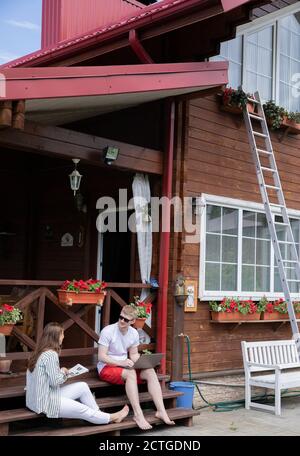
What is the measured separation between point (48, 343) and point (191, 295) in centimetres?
266

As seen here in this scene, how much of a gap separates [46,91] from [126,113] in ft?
9.56

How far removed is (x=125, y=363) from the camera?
20.3 feet

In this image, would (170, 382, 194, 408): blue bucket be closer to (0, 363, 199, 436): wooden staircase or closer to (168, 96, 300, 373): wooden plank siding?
(0, 363, 199, 436): wooden staircase

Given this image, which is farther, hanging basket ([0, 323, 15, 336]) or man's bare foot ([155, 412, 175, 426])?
man's bare foot ([155, 412, 175, 426])

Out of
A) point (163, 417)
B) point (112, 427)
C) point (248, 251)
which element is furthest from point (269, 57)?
point (112, 427)

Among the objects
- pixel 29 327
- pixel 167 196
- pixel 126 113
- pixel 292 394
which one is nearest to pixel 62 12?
pixel 126 113

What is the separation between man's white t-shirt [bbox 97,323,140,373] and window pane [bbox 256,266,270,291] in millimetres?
3010

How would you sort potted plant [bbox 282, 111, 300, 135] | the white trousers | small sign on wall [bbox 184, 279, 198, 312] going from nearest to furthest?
1. the white trousers
2. small sign on wall [bbox 184, 279, 198, 312]
3. potted plant [bbox 282, 111, 300, 135]

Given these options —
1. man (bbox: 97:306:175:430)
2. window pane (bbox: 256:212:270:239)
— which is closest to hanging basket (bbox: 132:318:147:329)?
man (bbox: 97:306:175:430)

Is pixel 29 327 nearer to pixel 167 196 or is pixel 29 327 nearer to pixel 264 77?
pixel 167 196

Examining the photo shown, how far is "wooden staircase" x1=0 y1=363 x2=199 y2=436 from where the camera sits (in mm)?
5457

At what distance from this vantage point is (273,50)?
30.7 feet

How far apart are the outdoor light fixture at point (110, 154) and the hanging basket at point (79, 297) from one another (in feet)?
4.66

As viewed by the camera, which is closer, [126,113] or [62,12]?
[126,113]
